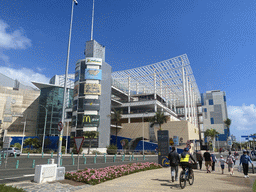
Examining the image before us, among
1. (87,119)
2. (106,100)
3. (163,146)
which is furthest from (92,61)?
(163,146)

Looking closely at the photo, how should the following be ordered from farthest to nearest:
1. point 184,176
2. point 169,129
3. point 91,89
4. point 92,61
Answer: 1. point 169,129
2. point 92,61
3. point 91,89
4. point 184,176

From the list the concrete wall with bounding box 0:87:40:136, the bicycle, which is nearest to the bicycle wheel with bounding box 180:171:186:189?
the bicycle

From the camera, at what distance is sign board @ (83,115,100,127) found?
5403 cm

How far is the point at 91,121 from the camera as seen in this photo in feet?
178

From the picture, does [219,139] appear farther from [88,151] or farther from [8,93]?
[8,93]

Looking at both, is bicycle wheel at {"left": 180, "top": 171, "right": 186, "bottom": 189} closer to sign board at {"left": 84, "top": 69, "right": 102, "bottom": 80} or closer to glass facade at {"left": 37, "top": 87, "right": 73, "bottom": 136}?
sign board at {"left": 84, "top": 69, "right": 102, "bottom": 80}

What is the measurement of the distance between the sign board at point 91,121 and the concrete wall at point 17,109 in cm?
3815

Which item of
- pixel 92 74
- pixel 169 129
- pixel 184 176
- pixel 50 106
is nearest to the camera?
pixel 184 176

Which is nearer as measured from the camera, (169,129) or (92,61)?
(92,61)

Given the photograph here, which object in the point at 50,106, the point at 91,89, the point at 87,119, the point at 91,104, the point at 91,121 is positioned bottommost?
the point at 91,121

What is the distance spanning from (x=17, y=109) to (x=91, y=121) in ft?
139

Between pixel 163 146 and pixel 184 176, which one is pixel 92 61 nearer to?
pixel 163 146

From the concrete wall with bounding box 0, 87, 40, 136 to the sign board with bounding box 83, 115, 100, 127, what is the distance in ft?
125

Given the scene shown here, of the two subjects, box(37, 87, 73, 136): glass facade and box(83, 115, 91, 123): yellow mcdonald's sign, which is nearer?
box(83, 115, 91, 123): yellow mcdonald's sign
